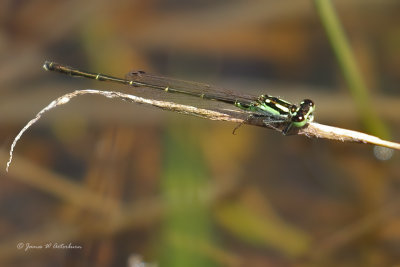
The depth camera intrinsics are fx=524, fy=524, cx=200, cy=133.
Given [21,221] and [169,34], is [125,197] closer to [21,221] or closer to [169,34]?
[21,221]

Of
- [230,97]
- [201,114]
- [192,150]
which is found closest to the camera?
[201,114]

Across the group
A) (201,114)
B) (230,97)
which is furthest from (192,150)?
(201,114)

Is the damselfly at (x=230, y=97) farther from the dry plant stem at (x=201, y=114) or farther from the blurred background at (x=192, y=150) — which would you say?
the blurred background at (x=192, y=150)

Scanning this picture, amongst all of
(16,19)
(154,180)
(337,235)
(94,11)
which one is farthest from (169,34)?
(337,235)

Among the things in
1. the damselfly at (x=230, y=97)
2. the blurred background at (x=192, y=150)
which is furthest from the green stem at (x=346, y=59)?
the blurred background at (x=192, y=150)

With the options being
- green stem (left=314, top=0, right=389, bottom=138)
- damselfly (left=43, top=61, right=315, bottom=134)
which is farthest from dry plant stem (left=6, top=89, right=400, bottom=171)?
green stem (left=314, top=0, right=389, bottom=138)

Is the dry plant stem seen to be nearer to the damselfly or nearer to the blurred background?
the damselfly

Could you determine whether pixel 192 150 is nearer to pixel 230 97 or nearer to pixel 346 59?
pixel 230 97
